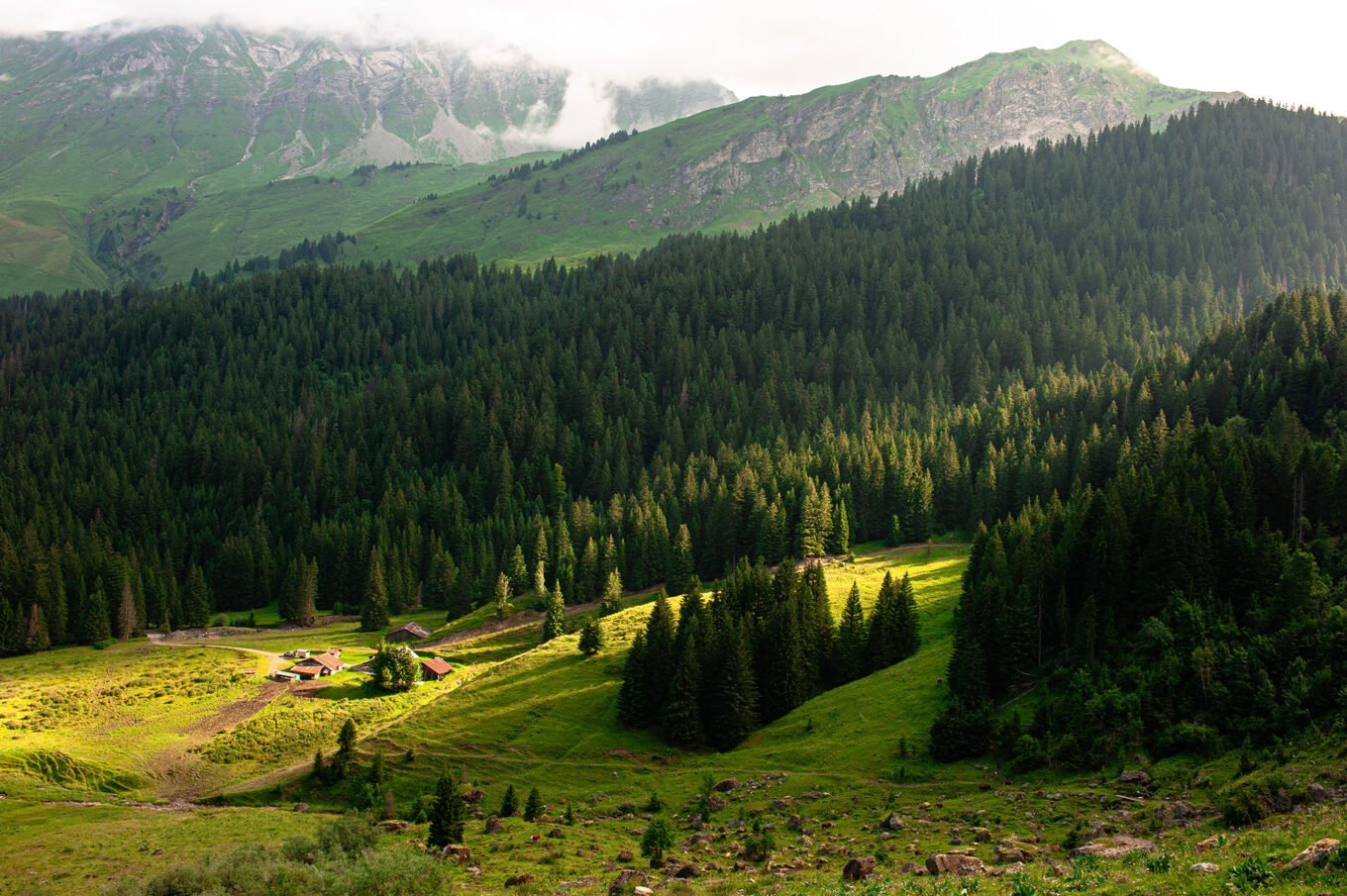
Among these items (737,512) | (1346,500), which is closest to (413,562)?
(737,512)

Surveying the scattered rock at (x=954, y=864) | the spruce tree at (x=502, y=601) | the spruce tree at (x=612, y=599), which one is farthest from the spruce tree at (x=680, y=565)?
the scattered rock at (x=954, y=864)

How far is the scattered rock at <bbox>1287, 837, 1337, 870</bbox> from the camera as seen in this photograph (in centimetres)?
3638

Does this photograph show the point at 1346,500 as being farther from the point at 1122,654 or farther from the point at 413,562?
Answer: the point at 413,562

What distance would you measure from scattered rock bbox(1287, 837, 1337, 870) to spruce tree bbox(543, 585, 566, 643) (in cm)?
11141

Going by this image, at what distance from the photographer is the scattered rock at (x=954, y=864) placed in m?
52.9

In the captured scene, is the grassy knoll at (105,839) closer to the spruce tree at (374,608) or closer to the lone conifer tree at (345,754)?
the lone conifer tree at (345,754)

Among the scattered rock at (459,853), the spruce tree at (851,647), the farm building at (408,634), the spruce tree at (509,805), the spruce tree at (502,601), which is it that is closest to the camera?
the scattered rock at (459,853)

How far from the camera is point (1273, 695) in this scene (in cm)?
6838

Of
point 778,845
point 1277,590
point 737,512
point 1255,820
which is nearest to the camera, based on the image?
point 1255,820

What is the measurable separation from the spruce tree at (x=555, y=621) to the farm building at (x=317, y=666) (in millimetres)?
27856

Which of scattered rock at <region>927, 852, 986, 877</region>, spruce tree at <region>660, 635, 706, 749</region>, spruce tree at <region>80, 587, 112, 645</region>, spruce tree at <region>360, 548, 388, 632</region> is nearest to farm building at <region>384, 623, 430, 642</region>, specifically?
spruce tree at <region>360, 548, 388, 632</region>

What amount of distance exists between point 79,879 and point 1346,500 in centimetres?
10484

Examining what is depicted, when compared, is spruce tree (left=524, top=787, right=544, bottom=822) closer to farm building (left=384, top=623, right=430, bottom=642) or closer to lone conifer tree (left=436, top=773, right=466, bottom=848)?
lone conifer tree (left=436, top=773, right=466, bottom=848)

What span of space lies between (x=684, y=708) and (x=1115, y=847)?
5396 centimetres
